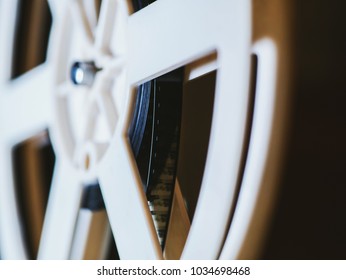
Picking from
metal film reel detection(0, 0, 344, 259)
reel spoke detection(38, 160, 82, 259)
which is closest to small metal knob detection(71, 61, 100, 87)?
metal film reel detection(0, 0, 344, 259)

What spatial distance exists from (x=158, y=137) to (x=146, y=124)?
A: 28mm

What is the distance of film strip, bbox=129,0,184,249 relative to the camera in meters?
0.82

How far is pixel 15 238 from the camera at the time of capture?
95 centimetres

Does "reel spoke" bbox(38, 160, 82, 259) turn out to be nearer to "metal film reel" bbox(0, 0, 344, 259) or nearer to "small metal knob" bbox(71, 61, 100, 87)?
"metal film reel" bbox(0, 0, 344, 259)

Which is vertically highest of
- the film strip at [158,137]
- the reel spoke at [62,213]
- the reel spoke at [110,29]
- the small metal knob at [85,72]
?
the reel spoke at [110,29]

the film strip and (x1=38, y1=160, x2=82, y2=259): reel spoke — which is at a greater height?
the film strip

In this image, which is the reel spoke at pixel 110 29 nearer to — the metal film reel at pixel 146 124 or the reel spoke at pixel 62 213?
the metal film reel at pixel 146 124

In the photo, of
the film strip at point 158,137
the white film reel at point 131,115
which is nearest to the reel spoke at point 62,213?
the white film reel at point 131,115

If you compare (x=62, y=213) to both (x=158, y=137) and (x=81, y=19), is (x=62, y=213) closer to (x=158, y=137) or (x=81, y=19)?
(x=158, y=137)

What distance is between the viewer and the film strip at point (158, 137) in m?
0.82

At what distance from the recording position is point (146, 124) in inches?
→ 32.5

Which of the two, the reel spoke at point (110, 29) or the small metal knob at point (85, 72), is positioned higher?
the reel spoke at point (110, 29)

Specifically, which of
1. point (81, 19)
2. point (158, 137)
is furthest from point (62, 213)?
point (81, 19)

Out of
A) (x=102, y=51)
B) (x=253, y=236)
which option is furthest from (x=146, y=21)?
(x=253, y=236)
